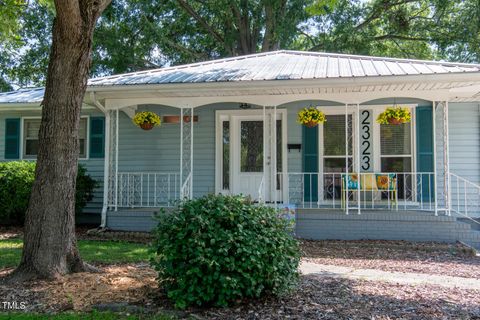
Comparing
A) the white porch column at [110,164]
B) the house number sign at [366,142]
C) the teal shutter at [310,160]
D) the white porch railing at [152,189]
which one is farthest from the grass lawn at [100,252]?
the house number sign at [366,142]

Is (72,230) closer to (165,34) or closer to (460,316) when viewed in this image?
(460,316)

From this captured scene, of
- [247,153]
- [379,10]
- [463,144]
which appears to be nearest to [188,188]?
[247,153]

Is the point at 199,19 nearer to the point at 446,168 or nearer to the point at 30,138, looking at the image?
the point at 30,138

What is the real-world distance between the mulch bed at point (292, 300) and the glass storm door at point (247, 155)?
560cm

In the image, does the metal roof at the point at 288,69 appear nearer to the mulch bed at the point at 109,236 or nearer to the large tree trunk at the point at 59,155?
the mulch bed at the point at 109,236

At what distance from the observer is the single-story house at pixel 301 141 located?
8.59 m

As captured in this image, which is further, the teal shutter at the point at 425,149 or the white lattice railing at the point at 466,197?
the white lattice railing at the point at 466,197

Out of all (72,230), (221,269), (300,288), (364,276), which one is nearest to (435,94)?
(364,276)

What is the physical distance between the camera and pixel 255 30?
18672 mm

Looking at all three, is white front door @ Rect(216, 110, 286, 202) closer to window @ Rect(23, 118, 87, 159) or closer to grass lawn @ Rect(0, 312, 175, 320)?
window @ Rect(23, 118, 87, 159)

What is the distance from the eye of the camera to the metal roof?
8.33 meters

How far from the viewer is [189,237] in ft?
13.3

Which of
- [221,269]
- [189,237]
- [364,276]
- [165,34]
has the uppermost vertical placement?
[165,34]

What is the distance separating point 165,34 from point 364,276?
15.8 m
